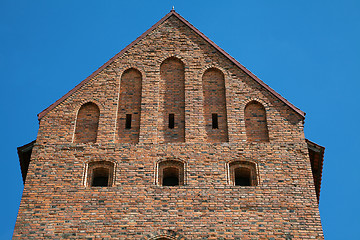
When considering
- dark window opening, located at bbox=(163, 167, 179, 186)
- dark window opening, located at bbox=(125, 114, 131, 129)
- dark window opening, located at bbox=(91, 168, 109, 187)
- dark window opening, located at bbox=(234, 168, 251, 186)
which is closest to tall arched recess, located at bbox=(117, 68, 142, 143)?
dark window opening, located at bbox=(125, 114, 131, 129)

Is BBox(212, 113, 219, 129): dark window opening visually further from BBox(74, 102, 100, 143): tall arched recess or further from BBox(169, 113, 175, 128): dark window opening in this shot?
BBox(74, 102, 100, 143): tall arched recess

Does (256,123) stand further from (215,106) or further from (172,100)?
(172,100)

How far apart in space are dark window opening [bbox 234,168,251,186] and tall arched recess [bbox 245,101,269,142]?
110cm

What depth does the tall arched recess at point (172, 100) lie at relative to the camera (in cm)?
2067

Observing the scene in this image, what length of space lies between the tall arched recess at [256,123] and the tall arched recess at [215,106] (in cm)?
70

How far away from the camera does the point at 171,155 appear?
19.9 metres

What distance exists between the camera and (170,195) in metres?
18.9

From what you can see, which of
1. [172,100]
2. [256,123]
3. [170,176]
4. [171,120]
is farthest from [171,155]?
[256,123]

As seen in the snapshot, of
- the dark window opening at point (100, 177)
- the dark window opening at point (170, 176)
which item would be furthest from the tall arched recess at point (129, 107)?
the dark window opening at point (170, 176)

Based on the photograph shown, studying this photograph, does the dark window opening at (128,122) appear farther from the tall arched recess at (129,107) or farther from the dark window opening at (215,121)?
the dark window opening at (215,121)

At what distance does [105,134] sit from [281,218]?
586 centimetres

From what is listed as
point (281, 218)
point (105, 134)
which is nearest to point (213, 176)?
point (281, 218)

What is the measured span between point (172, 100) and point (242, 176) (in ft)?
11.2

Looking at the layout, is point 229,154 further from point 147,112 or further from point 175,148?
point 147,112
